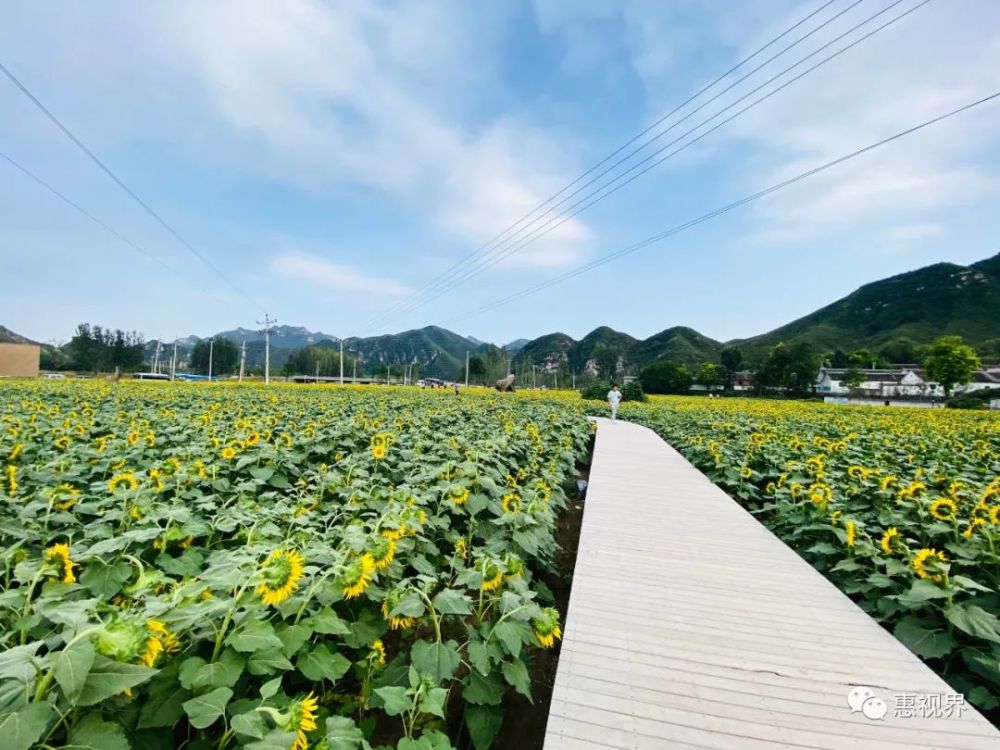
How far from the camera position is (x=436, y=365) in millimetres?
159125

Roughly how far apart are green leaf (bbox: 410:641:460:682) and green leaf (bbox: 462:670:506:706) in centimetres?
16

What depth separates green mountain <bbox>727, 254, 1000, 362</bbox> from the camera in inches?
3201

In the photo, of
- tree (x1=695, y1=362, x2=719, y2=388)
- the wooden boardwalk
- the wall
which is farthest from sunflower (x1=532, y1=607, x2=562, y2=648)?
tree (x1=695, y1=362, x2=719, y2=388)

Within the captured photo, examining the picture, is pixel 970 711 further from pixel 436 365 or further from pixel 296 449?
pixel 436 365

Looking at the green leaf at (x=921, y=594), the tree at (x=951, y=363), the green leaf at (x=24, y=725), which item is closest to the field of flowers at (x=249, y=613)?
the green leaf at (x=24, y=725)

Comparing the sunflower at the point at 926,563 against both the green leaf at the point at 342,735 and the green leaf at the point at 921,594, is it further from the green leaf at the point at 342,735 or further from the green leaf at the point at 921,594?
the green leaf at the point at 342,735

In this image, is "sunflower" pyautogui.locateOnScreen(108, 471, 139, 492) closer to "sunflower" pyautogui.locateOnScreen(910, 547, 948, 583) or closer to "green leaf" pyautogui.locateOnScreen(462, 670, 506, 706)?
"green leaf" pyautogui.locateOnScreen(462, 670, 506, 706)

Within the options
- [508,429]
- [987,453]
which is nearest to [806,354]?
[987,453]

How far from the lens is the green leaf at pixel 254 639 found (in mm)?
1434

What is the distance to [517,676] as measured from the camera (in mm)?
1950

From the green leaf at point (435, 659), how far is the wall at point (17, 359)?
49525 millimetres

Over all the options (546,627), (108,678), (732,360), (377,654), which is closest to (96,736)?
(108,678)

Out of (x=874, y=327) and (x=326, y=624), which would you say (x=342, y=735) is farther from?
(x=874, y=327)

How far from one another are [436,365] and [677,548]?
15685 cm
